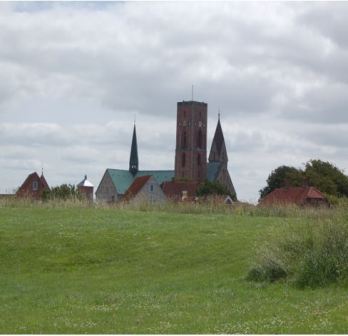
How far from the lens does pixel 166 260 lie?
21875 mm

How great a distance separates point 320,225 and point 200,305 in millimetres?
5148

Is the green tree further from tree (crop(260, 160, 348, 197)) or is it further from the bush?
the bush

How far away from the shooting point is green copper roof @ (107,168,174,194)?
15588 centimetres

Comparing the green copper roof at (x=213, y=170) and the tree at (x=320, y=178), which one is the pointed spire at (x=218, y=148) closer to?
the green copper roof at (x=213, y=170)

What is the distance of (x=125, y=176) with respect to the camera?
161 meters

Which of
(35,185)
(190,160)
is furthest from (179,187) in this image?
(35,185)

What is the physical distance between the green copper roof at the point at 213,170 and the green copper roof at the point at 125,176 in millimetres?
7976

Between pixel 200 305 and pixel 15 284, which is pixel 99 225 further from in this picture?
pixel 200 305

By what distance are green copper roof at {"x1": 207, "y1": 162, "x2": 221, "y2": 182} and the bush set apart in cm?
13892

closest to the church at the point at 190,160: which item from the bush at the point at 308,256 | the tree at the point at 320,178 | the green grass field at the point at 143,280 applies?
the tree at the point at 320,178

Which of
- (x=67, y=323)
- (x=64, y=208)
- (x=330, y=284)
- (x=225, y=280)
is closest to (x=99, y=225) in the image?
(x=64, y=208)

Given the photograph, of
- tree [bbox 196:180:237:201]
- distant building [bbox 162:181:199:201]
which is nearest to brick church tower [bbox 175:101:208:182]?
distant building [bbox 162:181:199:201]

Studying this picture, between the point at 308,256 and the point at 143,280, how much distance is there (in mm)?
4502

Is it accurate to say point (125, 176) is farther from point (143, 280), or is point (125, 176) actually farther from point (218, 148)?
point (143, 280)
